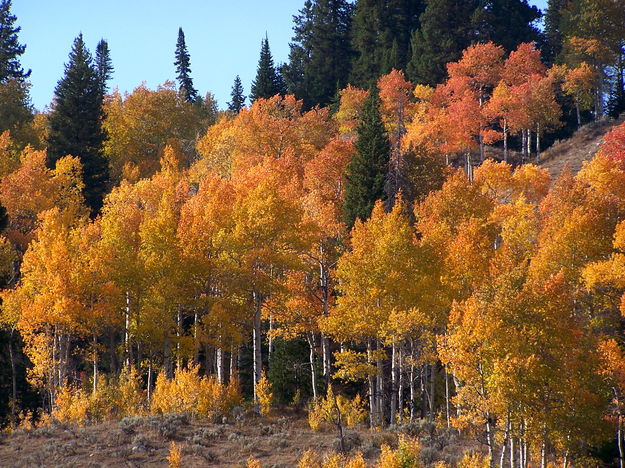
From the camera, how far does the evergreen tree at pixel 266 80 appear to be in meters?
90.4

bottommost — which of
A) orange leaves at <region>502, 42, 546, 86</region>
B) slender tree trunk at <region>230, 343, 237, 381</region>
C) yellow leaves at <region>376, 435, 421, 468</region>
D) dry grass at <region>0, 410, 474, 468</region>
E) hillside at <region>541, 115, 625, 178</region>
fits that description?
dry grass at <region>0, 410, 474, 468</region>

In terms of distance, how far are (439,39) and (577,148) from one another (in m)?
23.5

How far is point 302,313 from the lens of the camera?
120 ft

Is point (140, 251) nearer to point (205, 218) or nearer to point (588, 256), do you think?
point (205, 218)

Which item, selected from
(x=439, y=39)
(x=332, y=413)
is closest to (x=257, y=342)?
(x=332, y=413)

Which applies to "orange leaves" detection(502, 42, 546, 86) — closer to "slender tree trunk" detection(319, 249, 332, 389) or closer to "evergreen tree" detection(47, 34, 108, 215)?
"evergreen tree" detection(47, 34, 108, 215)

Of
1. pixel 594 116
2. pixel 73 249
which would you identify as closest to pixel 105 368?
pixel 73 249

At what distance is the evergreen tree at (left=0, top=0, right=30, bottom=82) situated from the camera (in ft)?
257

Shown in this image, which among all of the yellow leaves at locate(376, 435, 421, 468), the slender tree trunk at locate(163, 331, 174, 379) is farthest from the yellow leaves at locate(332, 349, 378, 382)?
the slender tree trunk at locate(163, 331, 174, 379)

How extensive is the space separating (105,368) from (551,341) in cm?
2929

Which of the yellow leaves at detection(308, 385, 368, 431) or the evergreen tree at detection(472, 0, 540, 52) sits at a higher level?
the evergreen tree at detection(472, 0, 540, 52)

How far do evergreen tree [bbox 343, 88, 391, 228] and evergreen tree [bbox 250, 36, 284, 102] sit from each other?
1567 inches

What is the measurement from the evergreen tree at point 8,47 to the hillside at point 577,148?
54085 millimetres

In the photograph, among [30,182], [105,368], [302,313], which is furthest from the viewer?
[30,182]
